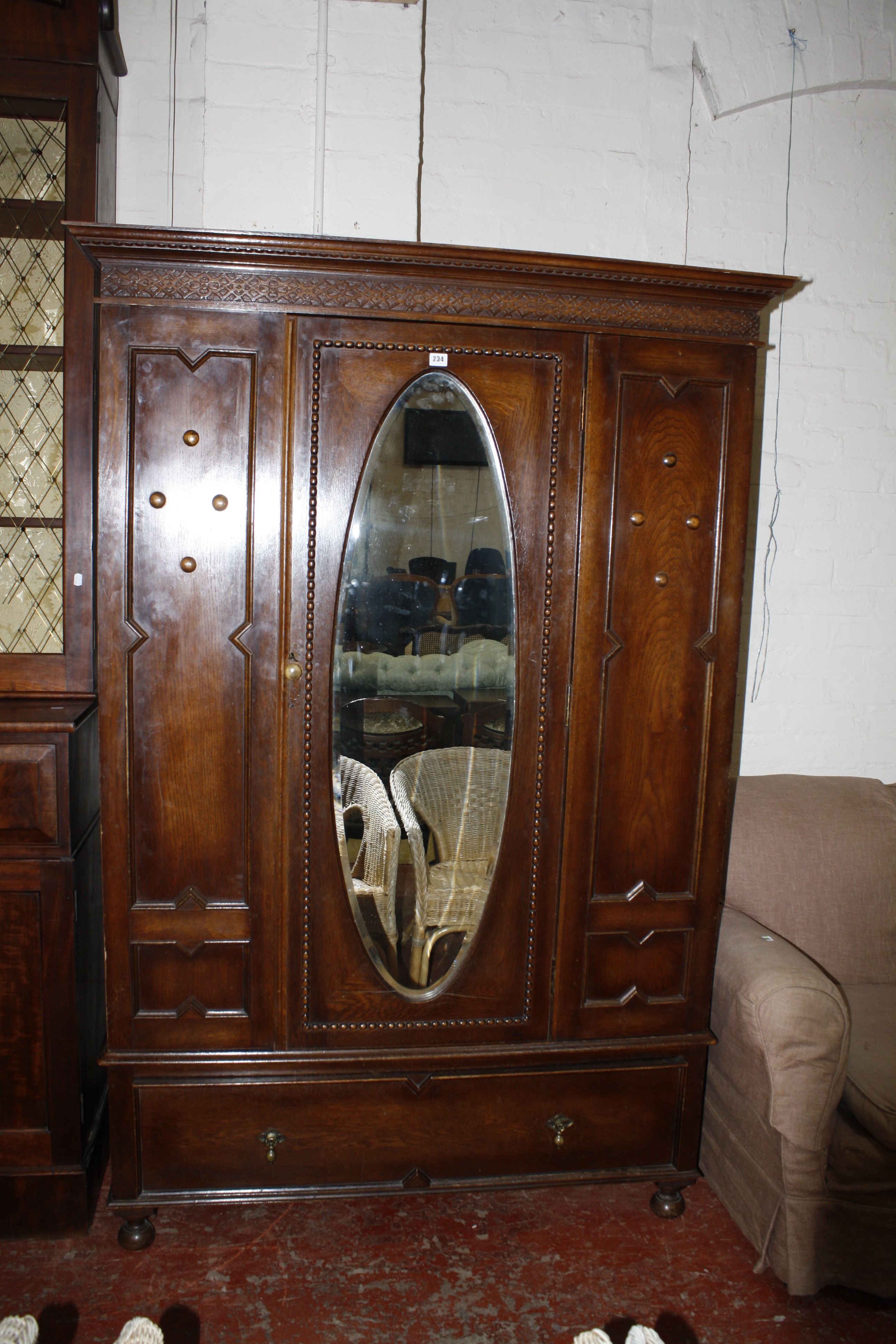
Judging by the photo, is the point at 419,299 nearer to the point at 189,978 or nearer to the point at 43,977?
the point at 189,978

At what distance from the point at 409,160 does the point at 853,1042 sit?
2.31 m

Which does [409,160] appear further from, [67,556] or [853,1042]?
[853,1042]

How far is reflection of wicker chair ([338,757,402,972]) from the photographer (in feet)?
5.49

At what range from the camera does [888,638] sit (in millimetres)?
2455

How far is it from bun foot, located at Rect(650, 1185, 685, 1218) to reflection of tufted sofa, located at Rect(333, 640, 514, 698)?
1.20 m

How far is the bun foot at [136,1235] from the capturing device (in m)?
1.72

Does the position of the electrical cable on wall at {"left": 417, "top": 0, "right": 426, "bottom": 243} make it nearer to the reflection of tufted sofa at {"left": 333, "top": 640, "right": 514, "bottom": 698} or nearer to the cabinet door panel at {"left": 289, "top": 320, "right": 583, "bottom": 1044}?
the cabinet door panel at {"left": 289, "top": 320, "right": 583, "bottom": 1044}

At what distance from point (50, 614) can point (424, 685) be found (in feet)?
3.10

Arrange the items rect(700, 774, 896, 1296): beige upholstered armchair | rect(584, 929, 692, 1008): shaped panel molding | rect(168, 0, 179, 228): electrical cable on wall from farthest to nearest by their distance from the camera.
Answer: rect(168, 0, 179, 228): electrical cable on wall, rect(584, 929, 692, 1008): shaped panel molding, rect(700, 774, 896, 1296): beige upholstered armchair

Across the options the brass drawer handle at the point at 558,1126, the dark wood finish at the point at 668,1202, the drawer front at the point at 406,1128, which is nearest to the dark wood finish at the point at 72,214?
the drawer front at the point at 406,1128

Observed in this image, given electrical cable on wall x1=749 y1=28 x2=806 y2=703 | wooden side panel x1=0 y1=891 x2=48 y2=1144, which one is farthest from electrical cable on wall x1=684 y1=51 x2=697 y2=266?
wooden side panel x1=0 y1=891 x2=48 y2=1144

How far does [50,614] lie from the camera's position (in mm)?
1966

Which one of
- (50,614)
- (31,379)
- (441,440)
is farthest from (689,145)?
(50,614)

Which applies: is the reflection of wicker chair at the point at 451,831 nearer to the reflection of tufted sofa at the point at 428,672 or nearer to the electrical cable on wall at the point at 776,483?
the reflection of tufted sofa at the point at 428,672
